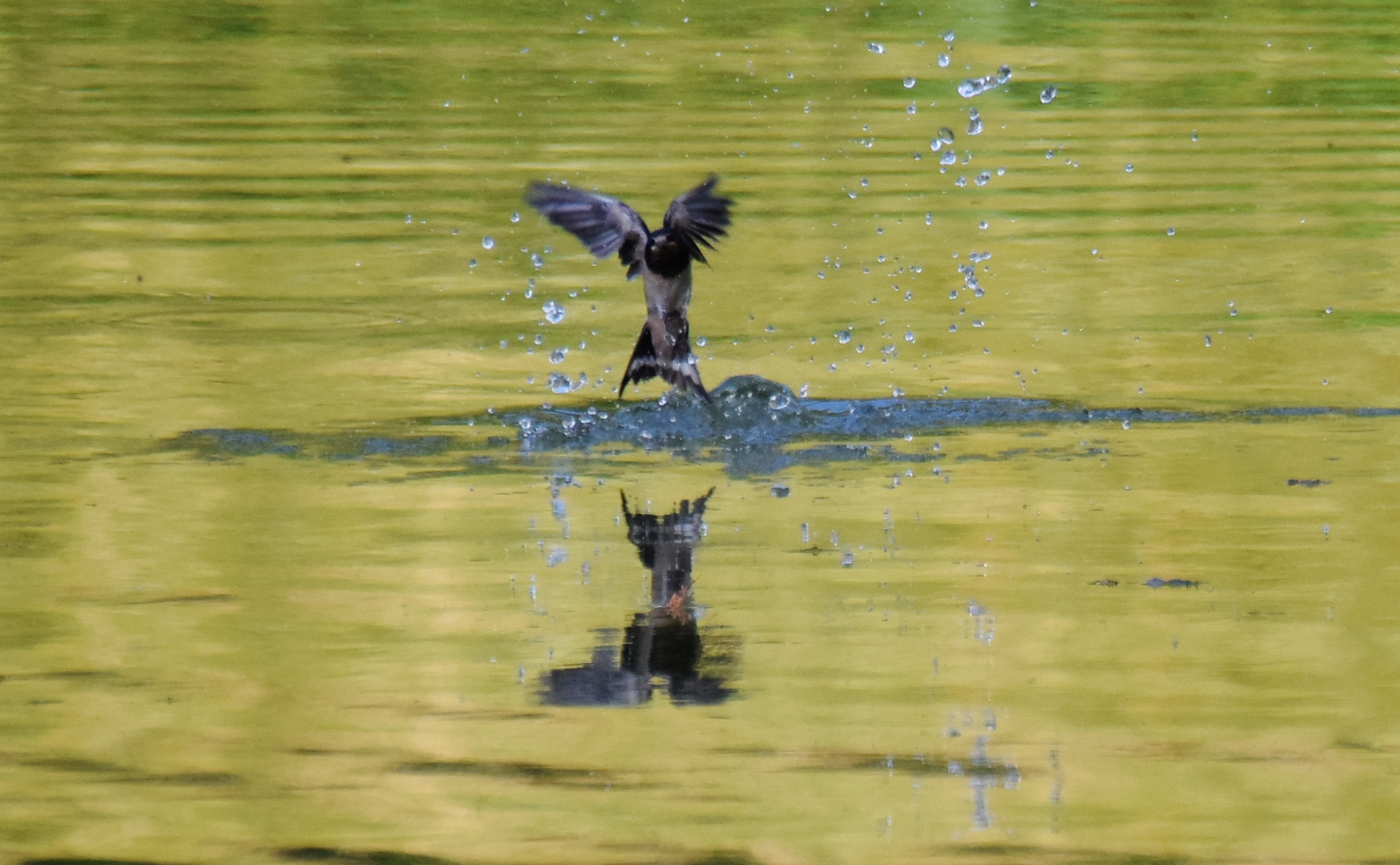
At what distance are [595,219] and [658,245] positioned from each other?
0.27m

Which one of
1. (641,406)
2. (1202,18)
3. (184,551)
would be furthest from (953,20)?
(184,551)

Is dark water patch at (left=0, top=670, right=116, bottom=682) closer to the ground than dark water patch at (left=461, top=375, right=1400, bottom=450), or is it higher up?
closer to the ground

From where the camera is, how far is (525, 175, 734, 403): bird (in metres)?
8.91

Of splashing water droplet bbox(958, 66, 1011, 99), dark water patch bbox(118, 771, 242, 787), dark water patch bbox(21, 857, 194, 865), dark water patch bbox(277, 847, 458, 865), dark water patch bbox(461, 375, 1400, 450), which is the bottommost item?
dark water patch bbox(21, 857, 194, 865)

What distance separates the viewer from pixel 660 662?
6145 mm

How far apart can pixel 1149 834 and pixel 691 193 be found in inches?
165

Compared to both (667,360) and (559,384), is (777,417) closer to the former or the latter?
(667,360)

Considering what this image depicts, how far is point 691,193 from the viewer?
8.84 meters

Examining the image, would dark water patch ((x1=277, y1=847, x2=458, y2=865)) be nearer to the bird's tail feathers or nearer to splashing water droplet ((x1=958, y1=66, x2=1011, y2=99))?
the bird's tail feathers

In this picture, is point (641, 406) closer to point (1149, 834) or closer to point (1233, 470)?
point (1233, 470)

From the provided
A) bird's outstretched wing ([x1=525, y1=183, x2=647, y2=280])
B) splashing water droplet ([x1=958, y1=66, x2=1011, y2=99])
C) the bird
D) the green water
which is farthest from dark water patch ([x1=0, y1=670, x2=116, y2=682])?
splashing water droplet ([x1=958, y1=66, x2=1011, y2=99])

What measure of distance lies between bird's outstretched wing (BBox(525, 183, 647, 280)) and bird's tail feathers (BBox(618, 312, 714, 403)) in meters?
0.25

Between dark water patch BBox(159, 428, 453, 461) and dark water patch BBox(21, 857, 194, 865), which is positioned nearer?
dark water patch BBox(21, 857, 194, 865)

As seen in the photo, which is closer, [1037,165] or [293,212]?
[293,212]
